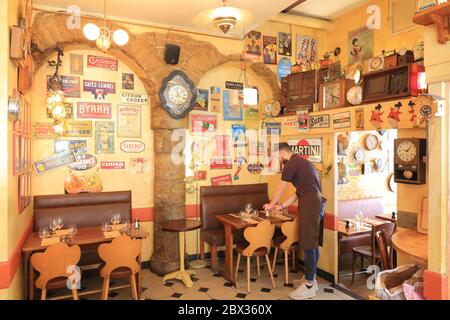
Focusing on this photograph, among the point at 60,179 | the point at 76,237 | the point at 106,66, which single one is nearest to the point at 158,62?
the point at 106,66

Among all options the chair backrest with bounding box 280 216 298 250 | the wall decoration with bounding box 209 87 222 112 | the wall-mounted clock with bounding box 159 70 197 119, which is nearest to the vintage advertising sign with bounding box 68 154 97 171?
the wall-mounted clock with bounding box 159 70 197 119

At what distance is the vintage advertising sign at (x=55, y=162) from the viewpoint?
4676 mm

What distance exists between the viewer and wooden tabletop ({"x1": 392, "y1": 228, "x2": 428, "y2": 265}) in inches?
103

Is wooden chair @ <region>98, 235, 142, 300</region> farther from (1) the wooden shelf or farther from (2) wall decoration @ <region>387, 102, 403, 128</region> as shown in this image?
(1) the wooden shelf

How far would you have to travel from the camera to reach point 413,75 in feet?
11.9

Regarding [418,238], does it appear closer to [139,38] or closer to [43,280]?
[43,280]

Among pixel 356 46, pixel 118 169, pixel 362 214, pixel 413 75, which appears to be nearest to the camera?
pixel 413 75

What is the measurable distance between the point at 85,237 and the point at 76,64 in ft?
8.62

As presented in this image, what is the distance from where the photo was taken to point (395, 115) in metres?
3.73

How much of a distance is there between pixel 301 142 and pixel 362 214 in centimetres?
166

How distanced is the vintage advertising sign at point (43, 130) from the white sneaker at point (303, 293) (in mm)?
Answer: 4043

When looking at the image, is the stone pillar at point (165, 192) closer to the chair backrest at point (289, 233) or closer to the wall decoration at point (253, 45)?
the chair backrest at point (289, 233)

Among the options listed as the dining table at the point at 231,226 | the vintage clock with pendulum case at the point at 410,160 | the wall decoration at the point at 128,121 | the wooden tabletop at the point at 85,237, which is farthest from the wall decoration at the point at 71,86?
the vintage clock with pendulum case at the point at 410,160
